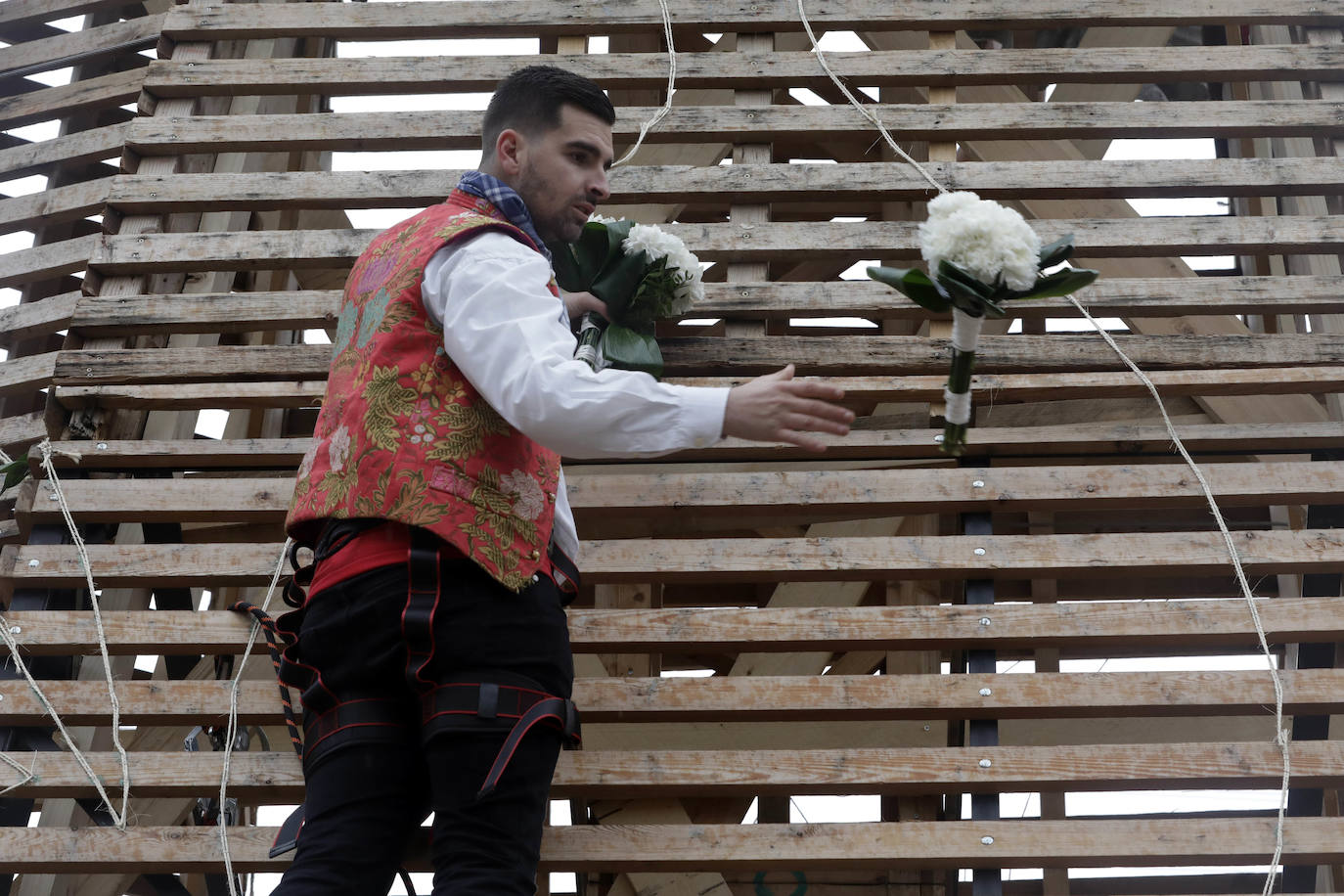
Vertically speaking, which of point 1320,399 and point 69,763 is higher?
point 1320,399

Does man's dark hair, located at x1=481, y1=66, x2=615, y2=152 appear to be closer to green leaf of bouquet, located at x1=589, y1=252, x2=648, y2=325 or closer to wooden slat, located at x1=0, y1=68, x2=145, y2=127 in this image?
green leaf of bouquet, located at x1=589, y1=252, x2=648, y2=325

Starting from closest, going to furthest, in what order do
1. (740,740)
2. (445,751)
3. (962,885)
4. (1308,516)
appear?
(445,751), (1308,516), (740,740), (962,885)

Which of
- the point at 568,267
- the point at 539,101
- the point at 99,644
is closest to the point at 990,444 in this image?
the point at 568,267

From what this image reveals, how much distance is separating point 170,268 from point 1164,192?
2405 mm

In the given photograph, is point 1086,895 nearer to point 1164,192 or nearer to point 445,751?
point 1164,192

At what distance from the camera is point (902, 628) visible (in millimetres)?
2668

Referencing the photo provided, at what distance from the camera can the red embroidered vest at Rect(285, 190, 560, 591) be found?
1.86 meters

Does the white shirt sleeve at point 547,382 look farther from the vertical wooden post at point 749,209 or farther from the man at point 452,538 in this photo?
the vertical wooden post at point 749,209

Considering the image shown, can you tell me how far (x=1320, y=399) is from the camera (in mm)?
4098

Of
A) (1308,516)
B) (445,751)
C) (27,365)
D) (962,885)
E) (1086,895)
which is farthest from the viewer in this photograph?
(1086,895)

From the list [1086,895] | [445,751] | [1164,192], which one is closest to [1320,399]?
[1164,192]

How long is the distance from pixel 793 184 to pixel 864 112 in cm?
25

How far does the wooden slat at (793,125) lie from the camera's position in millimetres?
3150

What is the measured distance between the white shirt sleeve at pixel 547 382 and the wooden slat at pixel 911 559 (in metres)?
0.95
